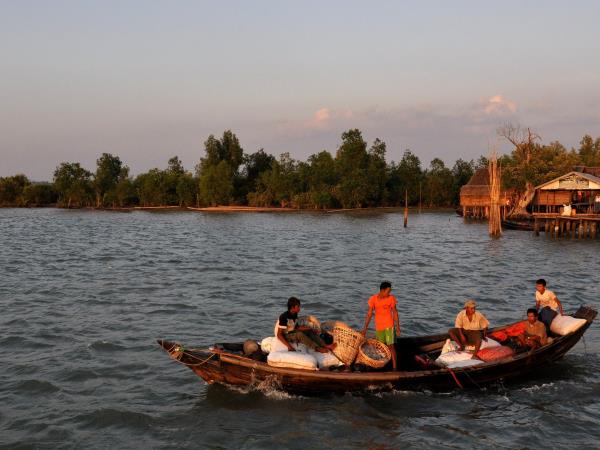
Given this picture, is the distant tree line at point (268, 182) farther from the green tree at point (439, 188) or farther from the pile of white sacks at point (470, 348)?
the pile of white sacks at point (470, 348)

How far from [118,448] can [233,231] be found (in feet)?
167

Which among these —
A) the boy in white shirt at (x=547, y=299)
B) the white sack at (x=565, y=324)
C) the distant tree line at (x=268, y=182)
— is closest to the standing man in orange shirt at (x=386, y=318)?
the white sack at (x=565, y=324)

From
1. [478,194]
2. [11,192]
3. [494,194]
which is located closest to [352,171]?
[478,194]

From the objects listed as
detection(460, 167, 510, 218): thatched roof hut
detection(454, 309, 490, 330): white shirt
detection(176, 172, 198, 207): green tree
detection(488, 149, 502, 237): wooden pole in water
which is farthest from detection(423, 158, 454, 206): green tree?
detection(454, 309, 490, 330): white shirt

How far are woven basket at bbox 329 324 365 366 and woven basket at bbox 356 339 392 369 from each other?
126 mm

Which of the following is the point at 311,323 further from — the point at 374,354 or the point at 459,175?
the point at 459,175

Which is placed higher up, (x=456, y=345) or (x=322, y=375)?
(x=456, y=345)

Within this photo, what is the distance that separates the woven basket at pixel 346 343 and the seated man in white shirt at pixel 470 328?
231cm

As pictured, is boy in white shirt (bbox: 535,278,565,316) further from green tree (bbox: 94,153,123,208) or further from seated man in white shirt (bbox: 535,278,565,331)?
green tree (bbox: 94,153,123,208)

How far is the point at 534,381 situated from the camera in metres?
12.9

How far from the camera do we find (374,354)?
38.5 feet

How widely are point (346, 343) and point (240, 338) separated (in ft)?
17.7

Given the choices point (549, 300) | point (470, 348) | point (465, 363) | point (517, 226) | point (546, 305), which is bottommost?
point (465, 363)

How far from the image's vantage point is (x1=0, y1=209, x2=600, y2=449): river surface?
1038 centimetres
